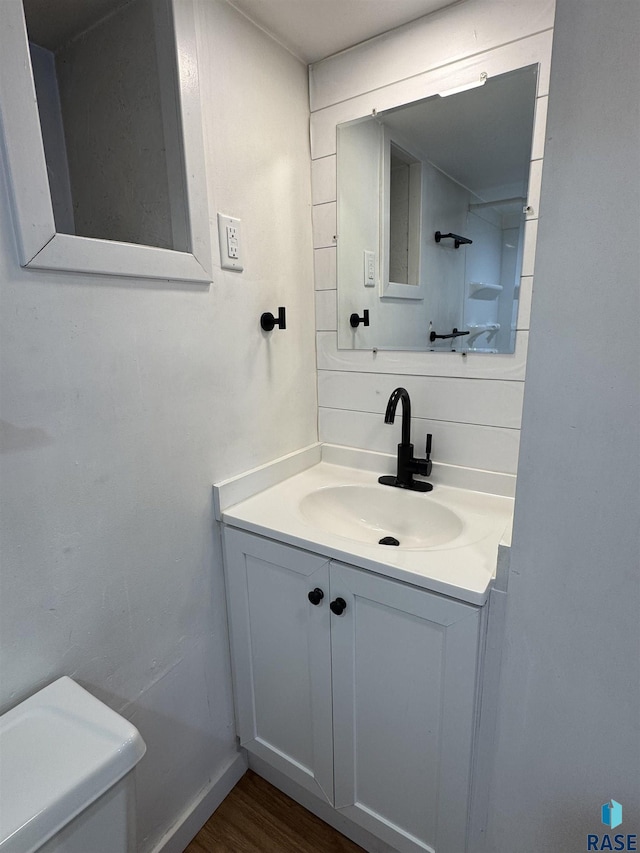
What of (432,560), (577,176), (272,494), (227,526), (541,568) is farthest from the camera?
(272,494)

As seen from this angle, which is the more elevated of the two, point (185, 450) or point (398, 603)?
point (185, 450)

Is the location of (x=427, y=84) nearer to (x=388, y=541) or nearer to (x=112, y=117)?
(x=112, y=117)

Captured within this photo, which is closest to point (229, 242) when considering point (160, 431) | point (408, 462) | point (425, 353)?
point (160, 431)

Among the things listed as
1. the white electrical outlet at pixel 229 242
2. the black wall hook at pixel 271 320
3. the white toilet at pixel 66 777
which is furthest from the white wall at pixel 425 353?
the white toilet at pixel 66 777

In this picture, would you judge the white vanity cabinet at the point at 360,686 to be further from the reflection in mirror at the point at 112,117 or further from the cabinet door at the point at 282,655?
the reflection in mirror at the point at 112,117

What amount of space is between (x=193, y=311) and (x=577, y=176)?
2.71 feet

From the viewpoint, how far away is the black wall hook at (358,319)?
1.41m

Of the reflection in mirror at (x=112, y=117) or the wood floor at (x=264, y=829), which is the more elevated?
the reflection in mirror at (x=112, y=117)

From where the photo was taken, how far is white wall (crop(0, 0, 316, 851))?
→ 0.81m

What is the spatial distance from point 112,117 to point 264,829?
2004 millimetres

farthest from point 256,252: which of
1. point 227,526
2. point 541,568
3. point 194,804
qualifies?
point 194,804

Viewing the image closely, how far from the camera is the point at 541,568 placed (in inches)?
30.1

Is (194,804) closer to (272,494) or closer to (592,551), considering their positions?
(272,494)

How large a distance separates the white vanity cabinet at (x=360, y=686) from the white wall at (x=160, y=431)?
0.43 ft
